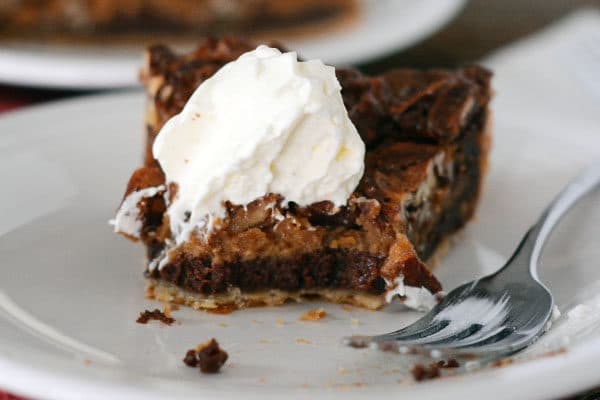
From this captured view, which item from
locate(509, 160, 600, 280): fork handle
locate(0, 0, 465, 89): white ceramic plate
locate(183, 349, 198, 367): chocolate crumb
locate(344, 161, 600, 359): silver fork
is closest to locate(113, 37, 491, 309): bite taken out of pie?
locate(344, 161, 600, 359): silver fork

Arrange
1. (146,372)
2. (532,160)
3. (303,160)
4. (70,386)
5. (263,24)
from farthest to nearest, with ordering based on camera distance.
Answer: (263,24), (532,160), (303,160), (146,372), (70,386)

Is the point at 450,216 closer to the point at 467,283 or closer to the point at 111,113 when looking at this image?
the point at 467,283

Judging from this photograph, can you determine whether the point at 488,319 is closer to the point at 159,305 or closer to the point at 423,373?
the point at 423,373

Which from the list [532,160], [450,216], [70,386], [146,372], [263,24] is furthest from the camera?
[263,24]

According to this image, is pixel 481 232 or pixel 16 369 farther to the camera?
pixel 481 232

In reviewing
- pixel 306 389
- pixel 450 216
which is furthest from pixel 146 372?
pixel 450 216

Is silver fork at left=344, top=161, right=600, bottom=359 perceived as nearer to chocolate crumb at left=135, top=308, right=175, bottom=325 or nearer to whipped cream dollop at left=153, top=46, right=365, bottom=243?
whipped cream dollop at left=153, top=46, right=365, bottom=243
